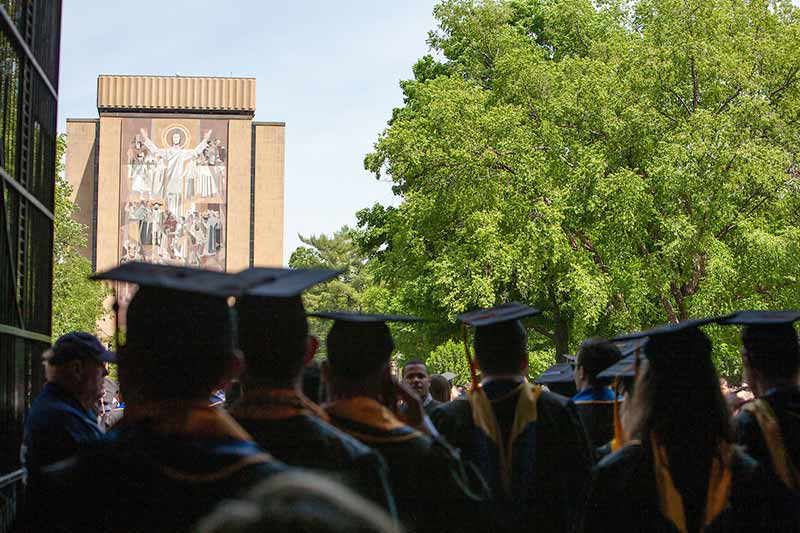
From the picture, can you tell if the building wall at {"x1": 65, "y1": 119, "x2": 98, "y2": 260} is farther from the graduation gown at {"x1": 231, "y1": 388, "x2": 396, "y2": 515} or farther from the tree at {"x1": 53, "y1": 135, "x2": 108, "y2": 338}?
the graduation gown at {"x1": 231, "y1": 388, "x2": 396, "y2": 515}

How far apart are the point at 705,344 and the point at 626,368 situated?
2.08 metres

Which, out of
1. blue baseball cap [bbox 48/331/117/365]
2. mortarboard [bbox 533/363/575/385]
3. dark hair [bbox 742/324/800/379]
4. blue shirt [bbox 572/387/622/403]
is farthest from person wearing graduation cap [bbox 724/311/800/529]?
mortarboard [bbox 533/363/575/385]

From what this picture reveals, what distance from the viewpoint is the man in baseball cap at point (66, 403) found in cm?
447

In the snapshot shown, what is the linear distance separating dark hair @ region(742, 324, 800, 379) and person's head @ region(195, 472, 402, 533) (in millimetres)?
3070

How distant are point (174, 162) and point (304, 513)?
64.1 meters

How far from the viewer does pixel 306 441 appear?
9.21 feet

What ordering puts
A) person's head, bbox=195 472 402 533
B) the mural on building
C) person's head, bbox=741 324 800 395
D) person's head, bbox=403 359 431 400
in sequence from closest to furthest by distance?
person's head, bbox=195 472 402 533 → person's head, bbox=741 324 800 395 → person's head, bbox=403 359 431 400 → the mural on building

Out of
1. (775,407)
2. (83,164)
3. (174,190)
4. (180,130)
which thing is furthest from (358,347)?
(83,164)

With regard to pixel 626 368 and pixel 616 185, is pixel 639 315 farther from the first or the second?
pixel 626 368

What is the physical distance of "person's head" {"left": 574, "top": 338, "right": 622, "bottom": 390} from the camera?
6273mm

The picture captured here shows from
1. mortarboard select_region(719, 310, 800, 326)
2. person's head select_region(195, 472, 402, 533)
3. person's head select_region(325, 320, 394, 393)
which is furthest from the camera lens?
mortarboard select_region(719, 310, 800, 326)

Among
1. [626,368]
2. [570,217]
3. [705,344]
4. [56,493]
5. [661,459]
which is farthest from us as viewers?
[570,217]

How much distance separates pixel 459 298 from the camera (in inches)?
931

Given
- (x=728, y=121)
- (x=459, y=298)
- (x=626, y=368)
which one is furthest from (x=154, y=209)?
(x=626, y=368)
